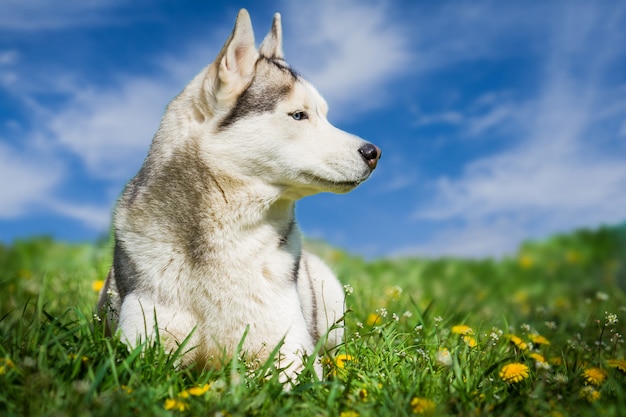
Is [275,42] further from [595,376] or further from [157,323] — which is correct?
[595,376]

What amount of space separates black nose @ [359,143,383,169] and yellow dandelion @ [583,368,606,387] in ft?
5.82

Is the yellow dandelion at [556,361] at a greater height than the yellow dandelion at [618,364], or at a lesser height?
greater

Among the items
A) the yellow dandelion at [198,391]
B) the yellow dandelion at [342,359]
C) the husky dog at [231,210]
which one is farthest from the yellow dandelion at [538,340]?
the yellow dandelion at [198,391]

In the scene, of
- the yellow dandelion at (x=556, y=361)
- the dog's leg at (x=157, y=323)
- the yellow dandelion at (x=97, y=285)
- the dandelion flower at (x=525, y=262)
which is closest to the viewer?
the dog's leg at (x=157, y=323)

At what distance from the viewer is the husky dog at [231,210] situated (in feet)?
12.9

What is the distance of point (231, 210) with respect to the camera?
158 inches

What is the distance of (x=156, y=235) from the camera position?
4.07 metres

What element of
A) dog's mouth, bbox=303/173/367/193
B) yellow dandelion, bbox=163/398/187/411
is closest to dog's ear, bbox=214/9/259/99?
dog's mouth, bbox=303/173/367/193

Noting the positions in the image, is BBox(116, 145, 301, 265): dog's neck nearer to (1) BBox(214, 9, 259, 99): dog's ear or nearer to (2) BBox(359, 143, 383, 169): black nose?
(1) BBox(214, 9, 259, 99): dog's ear

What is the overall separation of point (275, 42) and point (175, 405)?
2735 mm

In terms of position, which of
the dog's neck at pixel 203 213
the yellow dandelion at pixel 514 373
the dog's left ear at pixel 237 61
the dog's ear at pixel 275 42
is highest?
the dog's ear at pixel 275 42

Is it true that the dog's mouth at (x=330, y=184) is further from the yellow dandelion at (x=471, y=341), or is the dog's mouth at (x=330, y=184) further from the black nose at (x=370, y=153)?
the yellow dandelion at (x=471, y=341)

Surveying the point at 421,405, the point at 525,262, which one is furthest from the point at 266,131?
the point at 525,262

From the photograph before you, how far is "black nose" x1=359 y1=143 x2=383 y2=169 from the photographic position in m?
4.14
